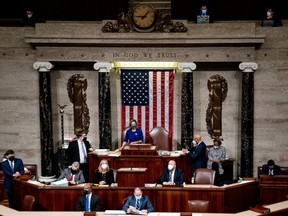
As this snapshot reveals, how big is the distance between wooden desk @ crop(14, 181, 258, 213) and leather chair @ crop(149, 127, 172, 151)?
4365mm

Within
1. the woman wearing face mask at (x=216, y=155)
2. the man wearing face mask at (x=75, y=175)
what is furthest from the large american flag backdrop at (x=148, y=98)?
the man wearing face mask at (x=75, y=175)

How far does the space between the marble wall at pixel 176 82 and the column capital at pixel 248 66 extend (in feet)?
0.56

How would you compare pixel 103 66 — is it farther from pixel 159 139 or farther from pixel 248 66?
pixel 248 66

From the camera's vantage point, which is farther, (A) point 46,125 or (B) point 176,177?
(A) point 46,125

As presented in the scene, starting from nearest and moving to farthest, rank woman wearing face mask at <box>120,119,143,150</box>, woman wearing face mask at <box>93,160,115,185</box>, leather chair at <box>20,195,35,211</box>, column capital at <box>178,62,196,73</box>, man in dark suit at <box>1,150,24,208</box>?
leather chair at <box>20,195,35,211</box> < woman wearing face mask at <box>93,160,115,185</box> < man in dark suit at <box>1,150,24,208</box> < woman wearing face mask at <box>120,119,143,150</box> < column capital at <box>178,62,196,73</box>

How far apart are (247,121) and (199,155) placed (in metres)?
2.61

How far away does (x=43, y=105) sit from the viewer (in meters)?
15.6

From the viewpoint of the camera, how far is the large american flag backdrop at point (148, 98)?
1588cm

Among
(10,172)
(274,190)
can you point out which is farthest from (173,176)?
(10,172)

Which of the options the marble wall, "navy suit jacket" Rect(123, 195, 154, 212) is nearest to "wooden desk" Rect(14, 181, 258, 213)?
"navy suit jacket" Rect(123, 195, 154, 212)

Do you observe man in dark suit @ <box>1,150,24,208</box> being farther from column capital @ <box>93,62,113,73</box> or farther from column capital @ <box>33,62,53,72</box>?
column capital @ <box>93,62,113,73</box>

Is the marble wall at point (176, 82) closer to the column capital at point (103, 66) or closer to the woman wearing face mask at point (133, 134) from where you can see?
the column capital at point (103, 66)

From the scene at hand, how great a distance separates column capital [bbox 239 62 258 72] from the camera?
15281 millimetres

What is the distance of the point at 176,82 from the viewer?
54.2 feet
